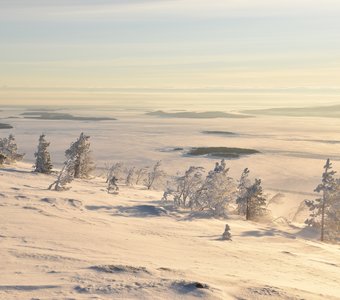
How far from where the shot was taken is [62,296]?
12891 millimetres

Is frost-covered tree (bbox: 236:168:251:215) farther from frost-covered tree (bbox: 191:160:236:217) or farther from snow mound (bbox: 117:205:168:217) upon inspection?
snow mound (bbox: 117:205:168:217)

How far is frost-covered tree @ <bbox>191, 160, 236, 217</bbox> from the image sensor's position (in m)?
37.4

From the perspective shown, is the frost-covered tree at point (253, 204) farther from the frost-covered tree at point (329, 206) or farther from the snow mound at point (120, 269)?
the snow mound at point (120, 269)

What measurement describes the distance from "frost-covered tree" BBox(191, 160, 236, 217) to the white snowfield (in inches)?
118

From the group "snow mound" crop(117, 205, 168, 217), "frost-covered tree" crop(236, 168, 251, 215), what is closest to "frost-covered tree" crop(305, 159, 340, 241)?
"frost-covered tree" crop(236, 168, 251, 215)

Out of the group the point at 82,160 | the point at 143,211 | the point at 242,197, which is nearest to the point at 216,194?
the point at 242,197

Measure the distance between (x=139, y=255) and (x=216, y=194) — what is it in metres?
19.6

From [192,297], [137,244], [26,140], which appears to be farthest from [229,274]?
[26,140]

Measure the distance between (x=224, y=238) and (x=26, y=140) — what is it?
108m

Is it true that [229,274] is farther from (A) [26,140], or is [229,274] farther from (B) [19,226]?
(A) [26,140]

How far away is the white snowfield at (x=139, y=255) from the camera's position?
14164mm

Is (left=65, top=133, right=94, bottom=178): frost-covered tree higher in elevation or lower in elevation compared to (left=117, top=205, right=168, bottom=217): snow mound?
higher

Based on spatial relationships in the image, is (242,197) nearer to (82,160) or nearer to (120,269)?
(82,160)

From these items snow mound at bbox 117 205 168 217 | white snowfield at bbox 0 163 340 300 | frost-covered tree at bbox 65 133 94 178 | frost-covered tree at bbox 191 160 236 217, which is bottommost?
white snowfield at bbox 0 163 340 300
